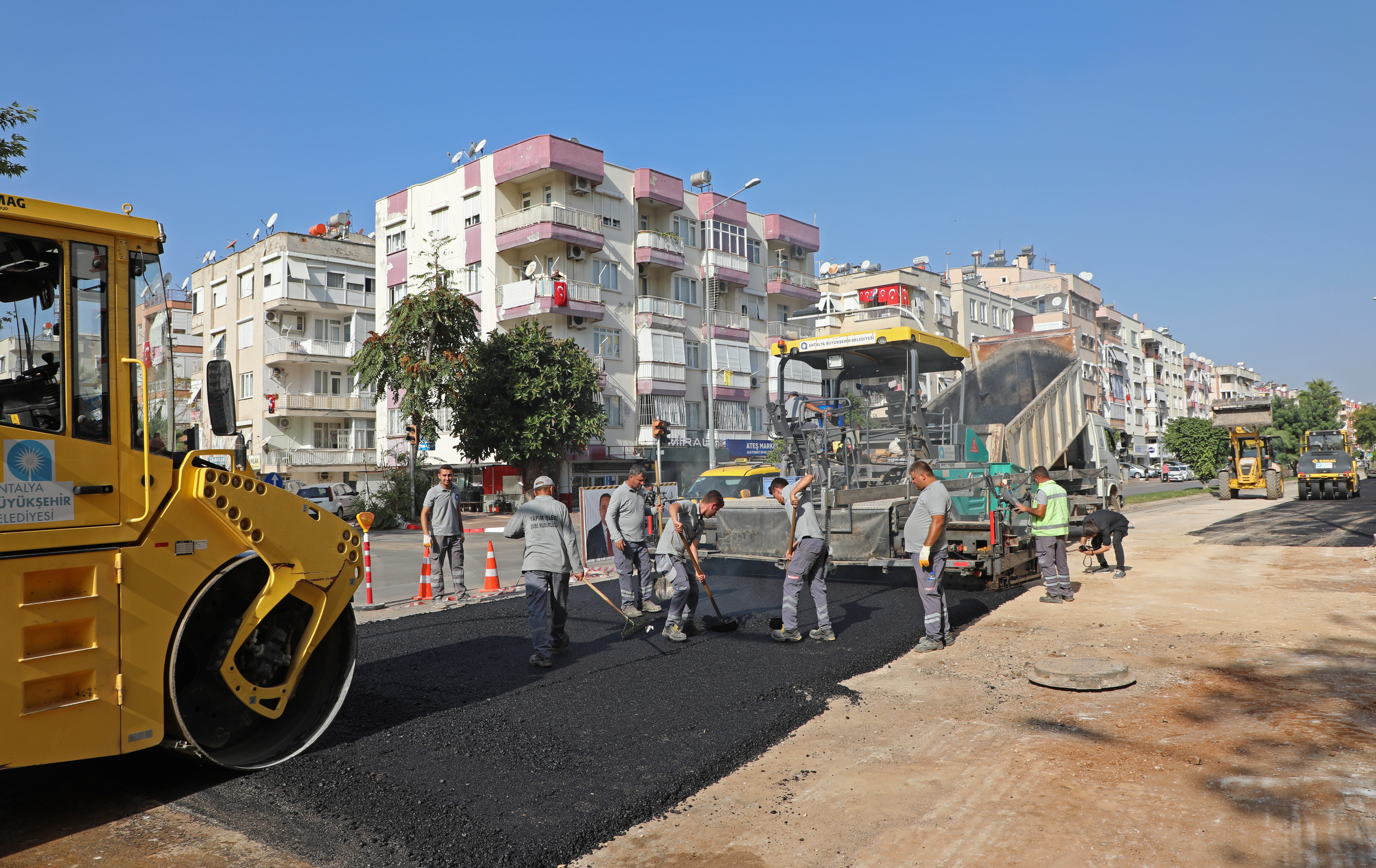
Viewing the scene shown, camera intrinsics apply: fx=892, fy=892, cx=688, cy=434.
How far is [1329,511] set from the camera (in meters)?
23.3

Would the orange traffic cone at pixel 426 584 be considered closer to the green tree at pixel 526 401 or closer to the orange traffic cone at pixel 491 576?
the orange traffic cone at pixel 491 576

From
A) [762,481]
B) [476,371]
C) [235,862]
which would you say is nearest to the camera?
[235,862]

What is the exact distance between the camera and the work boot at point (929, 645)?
7.50m

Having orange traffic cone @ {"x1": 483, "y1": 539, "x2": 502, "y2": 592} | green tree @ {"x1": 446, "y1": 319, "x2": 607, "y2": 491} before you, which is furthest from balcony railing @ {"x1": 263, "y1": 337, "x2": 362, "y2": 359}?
orange traffic cone @ {"x1": 483, "y1": 539, "x2": 502, "y2": 592}

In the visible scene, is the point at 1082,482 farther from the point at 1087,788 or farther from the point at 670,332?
the point at 670,332

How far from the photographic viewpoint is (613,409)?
36344 mm

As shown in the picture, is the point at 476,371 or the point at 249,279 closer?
the point at 476,371

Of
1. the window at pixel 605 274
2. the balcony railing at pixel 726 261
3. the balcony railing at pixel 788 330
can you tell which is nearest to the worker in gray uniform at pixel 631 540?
the window at pixel 605 274

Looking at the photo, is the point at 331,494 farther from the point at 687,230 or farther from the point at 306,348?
the point at 687,230

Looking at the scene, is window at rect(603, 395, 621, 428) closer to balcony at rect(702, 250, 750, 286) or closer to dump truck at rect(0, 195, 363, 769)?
balcony at rect(702, 250, 750, 286)

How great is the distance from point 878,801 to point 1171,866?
122 centimetres

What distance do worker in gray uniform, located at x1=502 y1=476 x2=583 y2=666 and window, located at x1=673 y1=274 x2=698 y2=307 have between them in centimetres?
3219

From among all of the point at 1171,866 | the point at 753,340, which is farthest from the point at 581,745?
the point at 753,340

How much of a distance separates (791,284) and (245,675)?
4127cm
